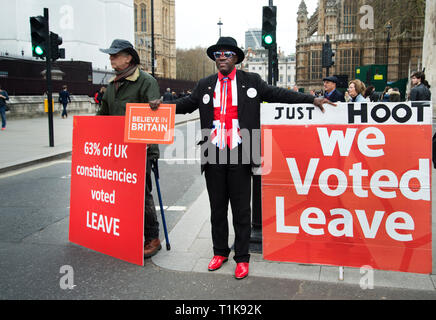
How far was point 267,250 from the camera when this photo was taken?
390 centimetres

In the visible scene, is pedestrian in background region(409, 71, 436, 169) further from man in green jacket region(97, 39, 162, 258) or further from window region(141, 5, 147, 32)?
window region(141, 5, 147, 32)

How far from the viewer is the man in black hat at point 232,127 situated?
148 inches

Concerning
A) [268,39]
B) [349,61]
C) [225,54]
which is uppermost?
[349,61]

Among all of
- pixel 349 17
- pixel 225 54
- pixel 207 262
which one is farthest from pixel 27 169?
pixel 349 17

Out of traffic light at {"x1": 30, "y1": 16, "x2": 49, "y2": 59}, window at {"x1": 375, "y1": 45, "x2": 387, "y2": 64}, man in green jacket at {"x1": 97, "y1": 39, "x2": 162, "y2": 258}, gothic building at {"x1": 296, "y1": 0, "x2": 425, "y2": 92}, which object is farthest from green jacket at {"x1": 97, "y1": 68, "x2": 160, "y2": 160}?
window at {"x1": 375, "y1": 45, "x2": 387, "y2": 64}

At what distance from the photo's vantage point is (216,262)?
3941 millimetres

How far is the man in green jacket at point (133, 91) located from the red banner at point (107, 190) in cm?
19

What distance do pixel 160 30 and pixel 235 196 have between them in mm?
Answer: 102246

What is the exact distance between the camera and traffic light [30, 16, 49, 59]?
11.6m

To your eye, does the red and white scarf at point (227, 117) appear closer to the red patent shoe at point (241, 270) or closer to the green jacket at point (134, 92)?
the green jacket at point (134, 92)

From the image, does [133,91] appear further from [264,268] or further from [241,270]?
[264,268]

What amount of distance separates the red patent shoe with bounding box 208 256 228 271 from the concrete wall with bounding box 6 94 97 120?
20.1 meters
